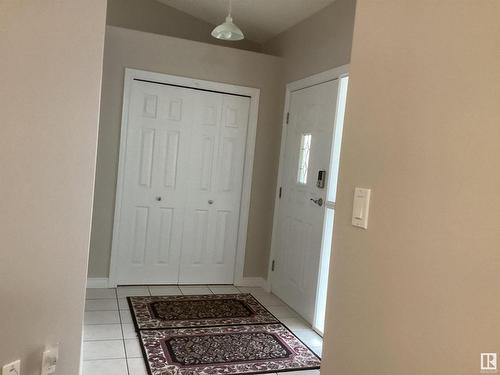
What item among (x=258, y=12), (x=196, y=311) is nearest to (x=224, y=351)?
(x=196, y=311)

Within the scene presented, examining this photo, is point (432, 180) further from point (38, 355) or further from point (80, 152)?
point (38, 355)

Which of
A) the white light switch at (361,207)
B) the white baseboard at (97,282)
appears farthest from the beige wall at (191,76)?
the white light switch at (361,207)

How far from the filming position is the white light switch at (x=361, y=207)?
1246mm

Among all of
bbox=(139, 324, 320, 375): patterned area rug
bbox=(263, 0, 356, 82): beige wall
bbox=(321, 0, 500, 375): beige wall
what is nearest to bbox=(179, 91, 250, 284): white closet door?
bbox=(263, 0, 356, 82): beige wall

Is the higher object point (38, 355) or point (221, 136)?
point (221, 136)

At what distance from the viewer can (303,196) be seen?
12.0ft

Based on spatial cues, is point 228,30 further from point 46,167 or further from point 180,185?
point 46,167

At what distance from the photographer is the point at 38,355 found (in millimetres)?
1794

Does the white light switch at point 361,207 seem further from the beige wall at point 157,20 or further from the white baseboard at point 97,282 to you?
the beige wall at point 157,20

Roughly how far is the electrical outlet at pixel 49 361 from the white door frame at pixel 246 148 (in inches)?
82.4

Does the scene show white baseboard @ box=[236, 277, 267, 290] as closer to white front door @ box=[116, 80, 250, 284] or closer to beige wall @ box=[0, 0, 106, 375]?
white front door @ box=[116, 80, 250, 284]

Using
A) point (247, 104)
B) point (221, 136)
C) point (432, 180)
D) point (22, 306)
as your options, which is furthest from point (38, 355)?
point (247, 104)

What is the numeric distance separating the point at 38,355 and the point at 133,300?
6.03 feet

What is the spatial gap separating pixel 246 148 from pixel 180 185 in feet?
2.51
